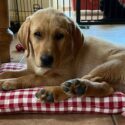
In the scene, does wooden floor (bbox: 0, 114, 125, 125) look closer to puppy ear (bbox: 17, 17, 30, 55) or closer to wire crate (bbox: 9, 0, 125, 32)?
puppy ear (bbox: 17, 17, 30, 55)

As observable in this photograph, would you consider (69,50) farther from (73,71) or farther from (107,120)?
(107,120)

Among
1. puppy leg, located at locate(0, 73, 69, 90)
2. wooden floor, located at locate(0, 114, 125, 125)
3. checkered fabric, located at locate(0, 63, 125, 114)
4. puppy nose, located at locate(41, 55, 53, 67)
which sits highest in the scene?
puppy nose, located at locate(41, 55, 53, 67)

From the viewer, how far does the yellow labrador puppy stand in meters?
1.74

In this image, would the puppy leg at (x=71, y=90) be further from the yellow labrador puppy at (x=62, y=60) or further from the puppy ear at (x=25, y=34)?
the puppy ear at (x=25, y=34)

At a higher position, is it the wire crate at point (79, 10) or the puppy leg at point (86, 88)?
the wire crate at point (79, 10)

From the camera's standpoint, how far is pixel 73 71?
198 cm

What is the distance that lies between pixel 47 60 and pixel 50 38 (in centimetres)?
13

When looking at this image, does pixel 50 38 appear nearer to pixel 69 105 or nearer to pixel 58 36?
pixel 58 36

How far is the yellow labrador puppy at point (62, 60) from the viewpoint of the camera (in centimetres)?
174

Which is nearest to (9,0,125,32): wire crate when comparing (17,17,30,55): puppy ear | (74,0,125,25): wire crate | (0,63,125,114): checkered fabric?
(74,0,125,25): wire crate

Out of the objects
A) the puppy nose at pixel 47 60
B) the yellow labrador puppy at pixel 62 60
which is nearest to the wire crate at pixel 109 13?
the yellow labrador puppy at pixel 62 60

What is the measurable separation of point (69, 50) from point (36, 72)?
26 cm

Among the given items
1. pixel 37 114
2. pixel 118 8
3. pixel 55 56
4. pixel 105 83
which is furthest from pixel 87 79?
pixel 118 8

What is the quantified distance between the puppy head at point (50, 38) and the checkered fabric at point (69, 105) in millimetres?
246
